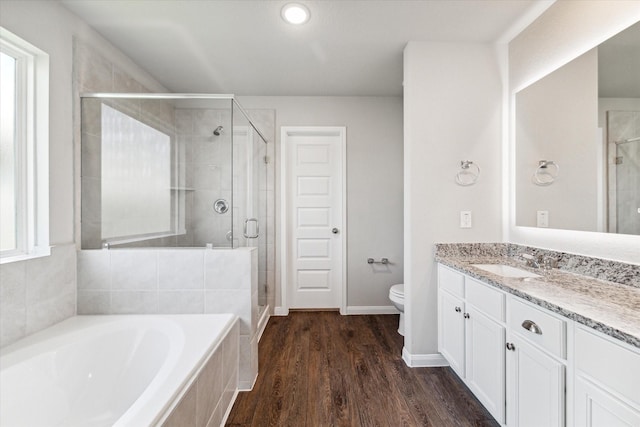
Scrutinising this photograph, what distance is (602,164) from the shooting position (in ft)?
4.70

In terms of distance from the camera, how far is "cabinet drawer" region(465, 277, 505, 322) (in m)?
1.38

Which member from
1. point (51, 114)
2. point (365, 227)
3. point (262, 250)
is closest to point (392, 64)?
point (365, 227)

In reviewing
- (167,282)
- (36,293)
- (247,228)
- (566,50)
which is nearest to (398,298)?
(247,228)

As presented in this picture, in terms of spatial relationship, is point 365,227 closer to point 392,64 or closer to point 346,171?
point 346,171

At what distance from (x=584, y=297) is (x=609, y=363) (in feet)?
1.16

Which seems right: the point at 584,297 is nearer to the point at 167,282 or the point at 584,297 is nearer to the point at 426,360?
the point at 426,360

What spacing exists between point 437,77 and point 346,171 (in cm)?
132

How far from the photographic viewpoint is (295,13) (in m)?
1.77

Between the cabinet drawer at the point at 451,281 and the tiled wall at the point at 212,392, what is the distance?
1.43 metres

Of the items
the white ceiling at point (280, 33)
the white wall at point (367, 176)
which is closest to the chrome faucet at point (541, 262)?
the white wall at point (367, 176)

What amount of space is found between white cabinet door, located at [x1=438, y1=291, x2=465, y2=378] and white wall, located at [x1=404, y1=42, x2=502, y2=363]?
13 centimetres

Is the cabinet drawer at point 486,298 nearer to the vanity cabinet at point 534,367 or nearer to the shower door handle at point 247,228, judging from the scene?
the vanity cabinet at point 534,367

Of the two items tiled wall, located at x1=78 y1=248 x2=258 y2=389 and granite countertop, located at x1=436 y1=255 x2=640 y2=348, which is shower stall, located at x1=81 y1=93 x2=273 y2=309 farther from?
granite countertop, located at x1=436 y1=255 x2=640 y2=348

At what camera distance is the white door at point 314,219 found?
10.5 feet
